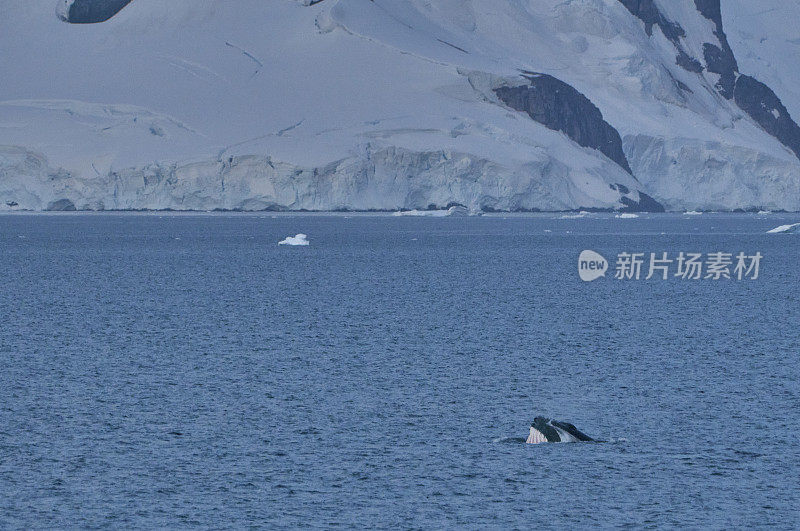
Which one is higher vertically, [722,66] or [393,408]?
[722,66]

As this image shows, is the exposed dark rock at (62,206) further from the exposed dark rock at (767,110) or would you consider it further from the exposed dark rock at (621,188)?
the exposed dark rock at (767,110)

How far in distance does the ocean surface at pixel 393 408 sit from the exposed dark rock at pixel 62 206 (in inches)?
2795

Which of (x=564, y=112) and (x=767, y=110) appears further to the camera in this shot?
(x=767, y=110)

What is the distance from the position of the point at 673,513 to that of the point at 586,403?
5761 mm

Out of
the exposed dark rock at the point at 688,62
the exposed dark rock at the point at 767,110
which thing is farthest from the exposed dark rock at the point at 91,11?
the exposed dark rock at the point at 767,110

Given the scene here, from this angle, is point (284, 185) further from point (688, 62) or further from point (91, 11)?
point (688, 62)

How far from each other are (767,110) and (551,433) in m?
181

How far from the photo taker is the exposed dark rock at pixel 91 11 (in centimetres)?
15562

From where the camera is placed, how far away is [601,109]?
154 m

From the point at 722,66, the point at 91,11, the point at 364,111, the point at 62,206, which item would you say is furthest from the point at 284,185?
the point at 722,66

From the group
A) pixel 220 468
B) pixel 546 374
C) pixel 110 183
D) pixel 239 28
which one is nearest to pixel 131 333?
pixel 546 374

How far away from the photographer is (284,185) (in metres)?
103

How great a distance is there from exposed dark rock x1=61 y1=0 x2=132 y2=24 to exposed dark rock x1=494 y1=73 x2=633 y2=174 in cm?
5104

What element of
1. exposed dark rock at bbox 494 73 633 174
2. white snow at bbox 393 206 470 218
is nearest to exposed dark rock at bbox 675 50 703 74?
exposed dark rock at bbox 494 73 633 174
